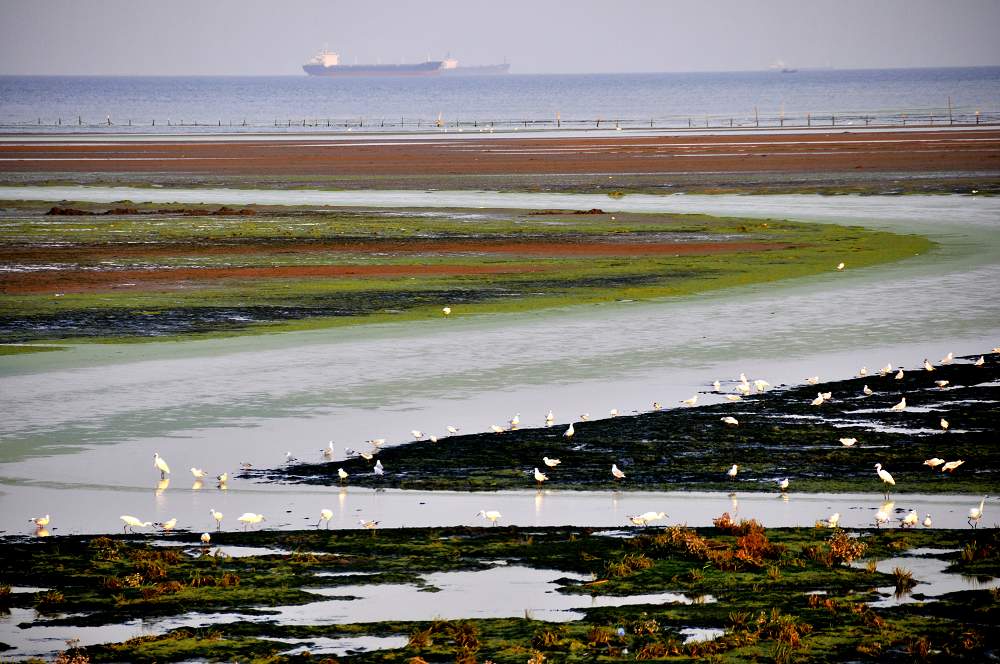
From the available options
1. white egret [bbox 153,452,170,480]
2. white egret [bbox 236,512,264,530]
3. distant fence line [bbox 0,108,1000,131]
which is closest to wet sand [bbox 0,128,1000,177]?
distant fence line [bbox 0,108,1000,131]

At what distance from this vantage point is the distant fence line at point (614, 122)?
122562 mm

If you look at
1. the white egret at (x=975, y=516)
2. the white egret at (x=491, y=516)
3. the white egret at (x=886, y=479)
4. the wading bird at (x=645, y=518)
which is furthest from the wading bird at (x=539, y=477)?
the white egret at (x=975, y=516)

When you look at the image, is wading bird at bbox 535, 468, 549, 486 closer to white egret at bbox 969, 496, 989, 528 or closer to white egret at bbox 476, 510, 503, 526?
white egret at bbox 476, 510, 503, 526

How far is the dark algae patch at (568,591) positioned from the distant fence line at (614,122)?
106 metres

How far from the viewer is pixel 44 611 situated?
11.2 meters

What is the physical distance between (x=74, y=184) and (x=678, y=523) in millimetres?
55472

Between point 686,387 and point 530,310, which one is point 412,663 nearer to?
point 686,387

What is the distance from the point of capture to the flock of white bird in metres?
13.4

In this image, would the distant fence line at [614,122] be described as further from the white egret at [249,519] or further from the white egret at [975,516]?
the white egret at [249,519]

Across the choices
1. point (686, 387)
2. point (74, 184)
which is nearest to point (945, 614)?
point (686, 387)

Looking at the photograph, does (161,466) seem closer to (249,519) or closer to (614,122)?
(249,519)

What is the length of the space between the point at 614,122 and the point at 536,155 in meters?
54.0

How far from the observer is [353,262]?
120 ft

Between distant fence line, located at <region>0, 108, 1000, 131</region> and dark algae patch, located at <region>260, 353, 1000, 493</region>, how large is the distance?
99.5 metres
